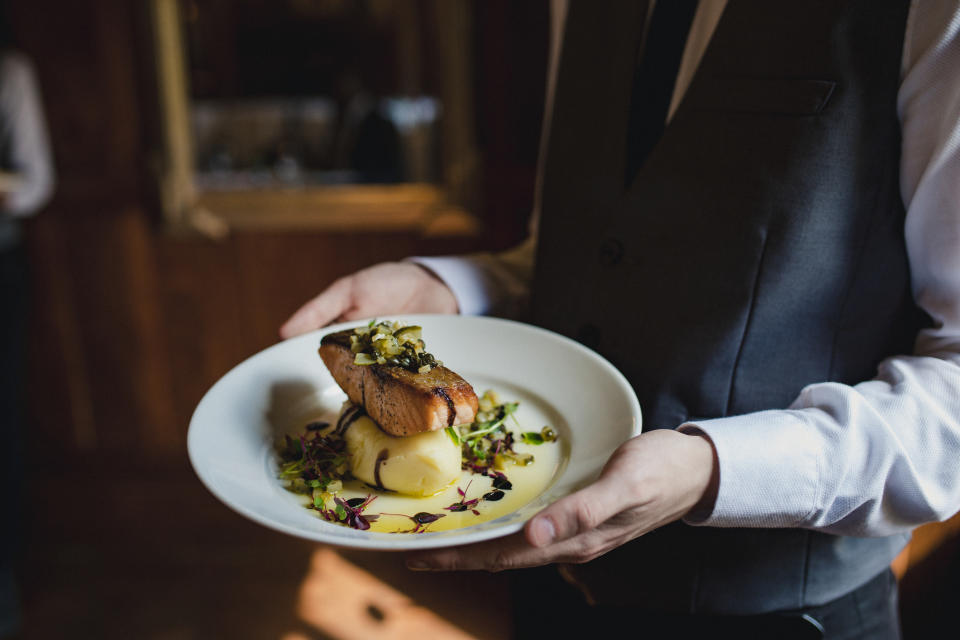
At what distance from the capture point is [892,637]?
3.38ft

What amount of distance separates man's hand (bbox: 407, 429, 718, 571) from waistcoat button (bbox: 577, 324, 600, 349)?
288 millimetres

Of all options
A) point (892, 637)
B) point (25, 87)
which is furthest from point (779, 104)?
point (25, 87)

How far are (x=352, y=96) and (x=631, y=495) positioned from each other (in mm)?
2556

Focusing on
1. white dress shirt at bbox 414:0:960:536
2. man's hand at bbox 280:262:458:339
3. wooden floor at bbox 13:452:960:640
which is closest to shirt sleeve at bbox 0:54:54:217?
wooden floor at bbox 13:452:960:640

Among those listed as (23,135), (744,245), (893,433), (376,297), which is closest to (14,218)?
(23,135)

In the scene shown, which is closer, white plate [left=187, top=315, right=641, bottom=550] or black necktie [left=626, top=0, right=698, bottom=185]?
white plate [left=187, top=315, right=641, bottom=550]

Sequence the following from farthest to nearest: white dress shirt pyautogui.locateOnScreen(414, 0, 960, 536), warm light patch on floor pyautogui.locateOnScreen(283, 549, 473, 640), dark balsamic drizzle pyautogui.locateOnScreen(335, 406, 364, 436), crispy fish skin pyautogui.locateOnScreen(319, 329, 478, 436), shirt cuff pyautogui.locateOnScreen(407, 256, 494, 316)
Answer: warm light patch on floor pyautogui.locateOnScreen(283, 549, 473, 640) < shirt cuff pyautogui.locateOnScreen(407, 256, 494, 316) < dark balsamic drizzle pyautogui.locateOnScreen(335, 406, 364, 436) < crispy fish skin pyautogui.locateOnScreen(319, 329, 478, 436) < white dress shirt pyautogui.locateOnScreen(414, 0, 960, 536)

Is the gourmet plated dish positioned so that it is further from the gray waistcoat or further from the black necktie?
the black necktie

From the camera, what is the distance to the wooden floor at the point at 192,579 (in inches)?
98.7

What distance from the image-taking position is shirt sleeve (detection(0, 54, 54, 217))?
2.71m

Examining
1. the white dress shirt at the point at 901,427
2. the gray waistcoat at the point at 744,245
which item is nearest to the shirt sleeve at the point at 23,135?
the gray waistcoat at the point at 744,245

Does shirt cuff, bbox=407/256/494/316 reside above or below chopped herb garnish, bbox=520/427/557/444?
above

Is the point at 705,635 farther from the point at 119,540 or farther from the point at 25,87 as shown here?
the point at 25,87

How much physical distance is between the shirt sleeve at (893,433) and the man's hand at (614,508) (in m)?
0.04
